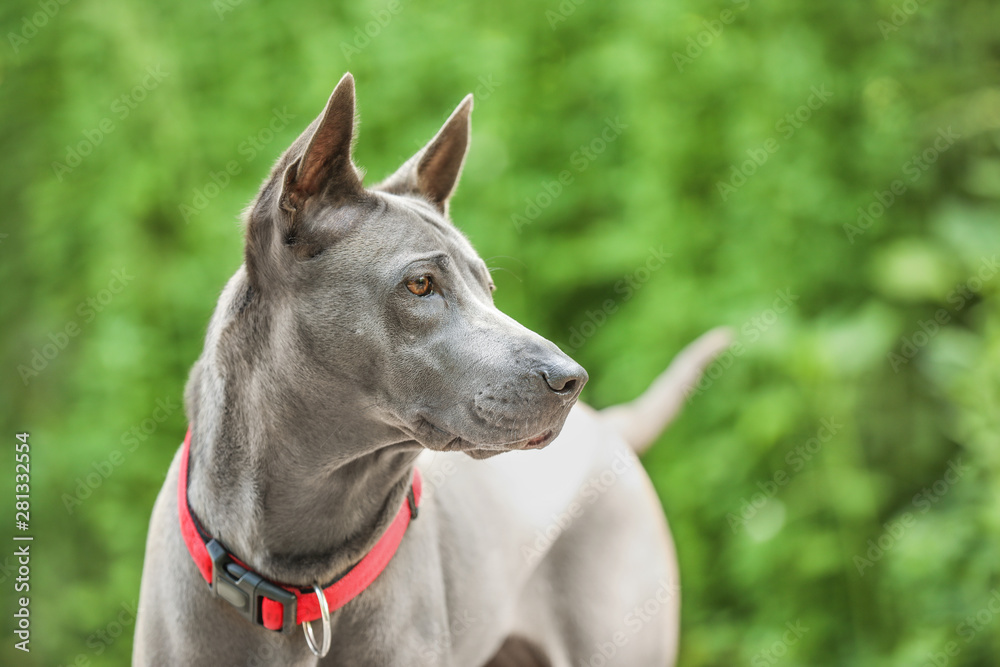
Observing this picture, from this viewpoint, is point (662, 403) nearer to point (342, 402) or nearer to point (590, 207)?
point (342, 402)

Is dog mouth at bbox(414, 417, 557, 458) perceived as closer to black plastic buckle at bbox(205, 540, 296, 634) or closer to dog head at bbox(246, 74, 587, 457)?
dog head at bbox(246, 74, 587, 457)

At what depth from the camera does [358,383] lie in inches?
58.6

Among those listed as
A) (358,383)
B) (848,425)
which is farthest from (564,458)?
(848,425)

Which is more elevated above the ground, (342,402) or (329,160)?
(329,160)

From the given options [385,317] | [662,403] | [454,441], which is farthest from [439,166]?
[662,403]

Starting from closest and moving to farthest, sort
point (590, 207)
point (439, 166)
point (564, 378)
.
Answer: point (564, 378), point (439, 166), point (590, 207)

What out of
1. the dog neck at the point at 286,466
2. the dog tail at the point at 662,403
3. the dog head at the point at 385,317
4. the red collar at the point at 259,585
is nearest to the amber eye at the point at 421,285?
the dog head at the point at 385,317

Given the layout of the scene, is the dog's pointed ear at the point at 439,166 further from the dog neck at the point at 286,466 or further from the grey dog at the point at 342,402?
the dog neck at the point at 286,466

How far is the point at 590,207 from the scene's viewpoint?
3.73m

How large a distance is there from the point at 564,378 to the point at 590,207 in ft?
7.97

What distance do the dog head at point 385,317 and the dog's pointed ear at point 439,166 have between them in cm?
24

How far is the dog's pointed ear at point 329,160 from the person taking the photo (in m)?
1.42

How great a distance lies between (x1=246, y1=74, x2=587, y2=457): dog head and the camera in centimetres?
141

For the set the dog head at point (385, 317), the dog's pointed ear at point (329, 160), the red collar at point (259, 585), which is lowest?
the red collar at point (259, 585)
